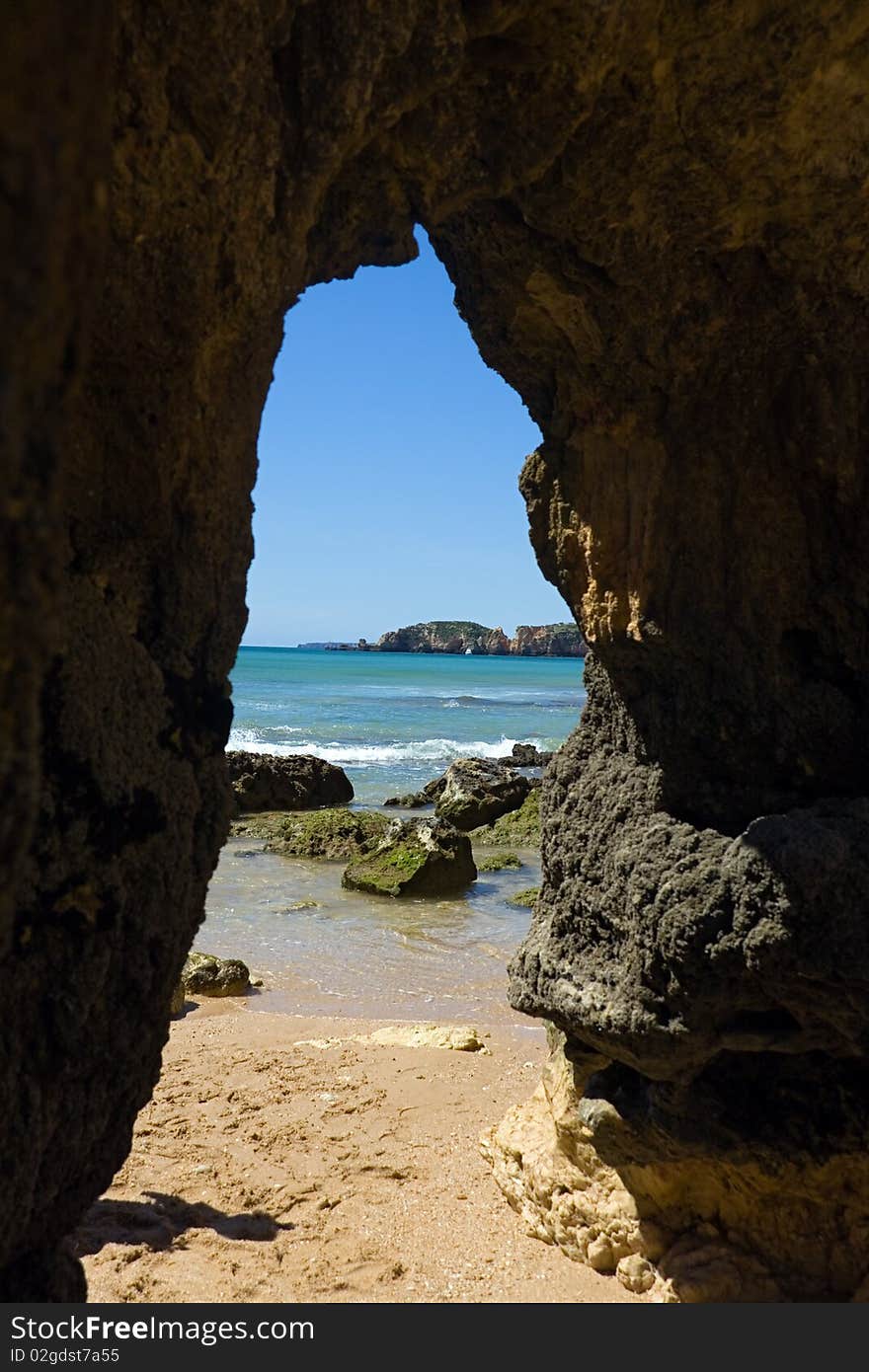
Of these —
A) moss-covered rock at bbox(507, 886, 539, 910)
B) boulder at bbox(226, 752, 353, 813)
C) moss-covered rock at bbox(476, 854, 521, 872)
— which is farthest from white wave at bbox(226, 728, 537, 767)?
moss-covered rock at bbox(507, 886, 539, 910)

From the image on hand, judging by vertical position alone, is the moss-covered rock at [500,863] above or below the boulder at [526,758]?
below

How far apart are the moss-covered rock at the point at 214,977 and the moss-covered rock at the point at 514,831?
21.0ft

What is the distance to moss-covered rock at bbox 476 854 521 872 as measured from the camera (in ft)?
41.1

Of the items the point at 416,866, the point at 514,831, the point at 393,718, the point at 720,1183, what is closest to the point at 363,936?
the point at 416,866

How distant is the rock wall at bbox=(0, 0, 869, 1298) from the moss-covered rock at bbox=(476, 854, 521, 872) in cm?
830

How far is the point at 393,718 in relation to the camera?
1454 inches

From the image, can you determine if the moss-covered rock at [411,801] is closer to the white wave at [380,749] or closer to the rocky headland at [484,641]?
the white wave at [380,749]

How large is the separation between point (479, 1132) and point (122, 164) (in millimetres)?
4344

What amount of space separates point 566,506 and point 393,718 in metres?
32.9

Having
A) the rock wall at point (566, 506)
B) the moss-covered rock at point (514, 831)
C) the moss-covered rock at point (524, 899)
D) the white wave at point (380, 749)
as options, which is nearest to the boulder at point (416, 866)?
the moss-covered rock at point (524, 899)

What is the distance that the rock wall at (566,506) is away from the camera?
237 cm

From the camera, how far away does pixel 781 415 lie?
3.61 meters

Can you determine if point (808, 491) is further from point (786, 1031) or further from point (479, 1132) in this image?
point (479, 1132)

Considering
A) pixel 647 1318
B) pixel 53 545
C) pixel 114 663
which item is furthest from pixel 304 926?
pixel 53 545
